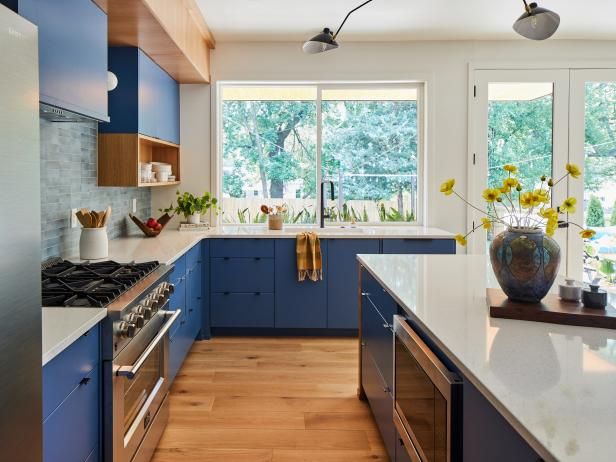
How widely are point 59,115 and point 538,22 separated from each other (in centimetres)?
208

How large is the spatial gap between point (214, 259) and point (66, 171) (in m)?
1.49

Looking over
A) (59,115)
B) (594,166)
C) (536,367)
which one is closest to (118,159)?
(59,115)

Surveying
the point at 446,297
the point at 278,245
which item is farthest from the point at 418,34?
the point at 446,297

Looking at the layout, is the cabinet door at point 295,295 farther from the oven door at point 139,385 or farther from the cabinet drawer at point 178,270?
the oven door at point 139,385

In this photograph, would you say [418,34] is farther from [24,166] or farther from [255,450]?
[24,166]

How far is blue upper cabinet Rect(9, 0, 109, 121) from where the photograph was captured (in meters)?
1.90

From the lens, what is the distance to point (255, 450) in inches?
97.1

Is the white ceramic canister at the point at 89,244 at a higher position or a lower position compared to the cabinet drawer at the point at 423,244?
higher

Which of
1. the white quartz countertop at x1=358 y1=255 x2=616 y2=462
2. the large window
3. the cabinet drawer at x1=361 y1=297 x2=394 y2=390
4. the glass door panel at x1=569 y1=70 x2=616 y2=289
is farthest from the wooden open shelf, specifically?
the glass door panel at x1=569 y1=70 x2=616 y2=289

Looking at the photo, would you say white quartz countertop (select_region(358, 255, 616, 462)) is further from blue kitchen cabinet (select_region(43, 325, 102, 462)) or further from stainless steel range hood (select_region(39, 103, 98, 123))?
stainless steel range hood (select_region(39, 103, 98, 123))

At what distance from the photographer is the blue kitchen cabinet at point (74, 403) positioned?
138 cm

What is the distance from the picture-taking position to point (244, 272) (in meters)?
4.21

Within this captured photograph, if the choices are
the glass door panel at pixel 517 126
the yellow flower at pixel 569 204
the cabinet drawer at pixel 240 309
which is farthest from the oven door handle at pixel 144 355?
the glass door panel at pixel 517 126

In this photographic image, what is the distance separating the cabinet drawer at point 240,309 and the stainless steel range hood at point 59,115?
198 cm
